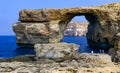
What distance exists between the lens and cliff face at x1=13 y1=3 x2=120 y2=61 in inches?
3199

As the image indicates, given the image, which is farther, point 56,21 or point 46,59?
point 56,21

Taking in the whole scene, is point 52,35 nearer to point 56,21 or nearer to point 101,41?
point 56,21

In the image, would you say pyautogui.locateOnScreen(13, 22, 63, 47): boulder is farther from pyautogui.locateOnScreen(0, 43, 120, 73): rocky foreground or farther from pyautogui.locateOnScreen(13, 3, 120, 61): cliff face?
pyautogui.locateOnScreen(0, 43, 120, 73): rocky foreground

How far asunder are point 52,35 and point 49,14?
15.9ft

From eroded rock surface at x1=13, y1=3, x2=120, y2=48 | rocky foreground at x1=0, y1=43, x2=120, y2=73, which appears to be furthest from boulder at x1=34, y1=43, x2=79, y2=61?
eroded rock surface at x1=13, y1=3, x2=120, y2=48

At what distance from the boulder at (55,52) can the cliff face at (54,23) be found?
53602 millimetres

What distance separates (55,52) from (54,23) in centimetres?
5796

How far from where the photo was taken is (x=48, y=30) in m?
83.3

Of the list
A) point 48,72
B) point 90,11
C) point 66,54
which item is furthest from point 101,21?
point 48,72

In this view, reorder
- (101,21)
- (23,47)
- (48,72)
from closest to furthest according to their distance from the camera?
1. (48,72)
2. (101,21)
3. (23,47)

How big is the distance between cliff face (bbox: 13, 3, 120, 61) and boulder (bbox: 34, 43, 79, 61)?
176ft

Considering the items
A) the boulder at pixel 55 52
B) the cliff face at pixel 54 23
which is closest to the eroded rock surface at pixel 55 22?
the cliff face at pixel 54 23

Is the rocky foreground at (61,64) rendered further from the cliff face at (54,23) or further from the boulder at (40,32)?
the boulder at (40,32)

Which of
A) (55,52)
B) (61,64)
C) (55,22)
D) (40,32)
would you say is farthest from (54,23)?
(61,64)
